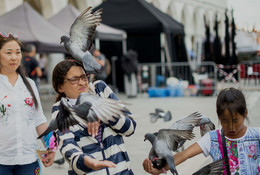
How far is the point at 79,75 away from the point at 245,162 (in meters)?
1.00

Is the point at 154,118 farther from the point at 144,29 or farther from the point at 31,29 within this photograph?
the point at 144,29

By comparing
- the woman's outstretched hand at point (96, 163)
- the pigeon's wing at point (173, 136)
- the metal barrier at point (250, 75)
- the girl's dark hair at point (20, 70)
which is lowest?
the metal barrier at point (250, 75)

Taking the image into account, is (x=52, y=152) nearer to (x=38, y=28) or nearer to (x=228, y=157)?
(x=228, y=157)

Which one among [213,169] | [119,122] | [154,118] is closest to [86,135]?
[119,122]

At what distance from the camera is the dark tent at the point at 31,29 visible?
9.91 meters

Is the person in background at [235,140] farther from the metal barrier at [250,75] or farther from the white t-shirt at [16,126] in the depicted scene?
the metal barrier at [250,75]

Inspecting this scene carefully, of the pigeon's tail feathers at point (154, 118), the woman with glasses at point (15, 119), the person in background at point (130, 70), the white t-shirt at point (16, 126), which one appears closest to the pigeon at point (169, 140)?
the woman with glasses at point (15, 119)

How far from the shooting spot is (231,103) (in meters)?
2.05

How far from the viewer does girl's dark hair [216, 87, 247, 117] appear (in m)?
2.04

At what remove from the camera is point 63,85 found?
2229mm

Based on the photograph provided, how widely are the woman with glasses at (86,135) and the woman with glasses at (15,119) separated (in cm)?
58

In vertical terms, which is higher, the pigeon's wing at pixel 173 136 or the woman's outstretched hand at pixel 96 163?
the pigeon's wing at pixel 173 136

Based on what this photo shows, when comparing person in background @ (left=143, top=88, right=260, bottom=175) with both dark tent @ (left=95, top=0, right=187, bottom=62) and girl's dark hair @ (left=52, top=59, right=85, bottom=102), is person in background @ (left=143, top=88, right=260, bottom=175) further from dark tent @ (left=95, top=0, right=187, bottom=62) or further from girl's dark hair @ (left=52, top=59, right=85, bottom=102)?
dark tent @ (left=95, top=0, right=187, bottom=62)

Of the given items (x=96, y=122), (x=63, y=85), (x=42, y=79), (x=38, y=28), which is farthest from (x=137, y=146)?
(x=42, y=79)
